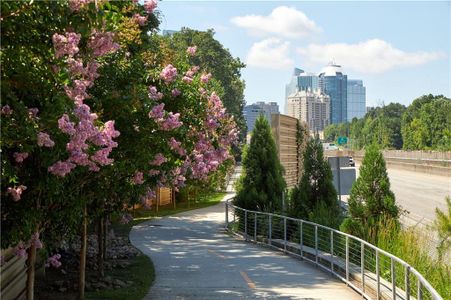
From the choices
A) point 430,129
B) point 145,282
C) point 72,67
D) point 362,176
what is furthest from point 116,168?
point 430,129

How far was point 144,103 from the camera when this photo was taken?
9297 mm

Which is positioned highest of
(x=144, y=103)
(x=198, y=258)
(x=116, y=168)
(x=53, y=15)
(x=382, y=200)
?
(x=53, y=15)

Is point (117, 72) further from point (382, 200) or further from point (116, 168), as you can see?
point (382, 200)

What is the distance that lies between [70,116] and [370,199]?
1028 centimetres

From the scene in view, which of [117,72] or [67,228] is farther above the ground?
[117,72]

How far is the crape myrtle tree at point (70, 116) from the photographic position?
589cm

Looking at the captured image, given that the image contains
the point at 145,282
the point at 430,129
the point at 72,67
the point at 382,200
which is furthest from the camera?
the point at 430,129

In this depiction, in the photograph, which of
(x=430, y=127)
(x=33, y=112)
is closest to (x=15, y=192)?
(x=33, y=112)

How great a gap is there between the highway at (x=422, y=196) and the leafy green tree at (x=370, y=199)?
10.8 m

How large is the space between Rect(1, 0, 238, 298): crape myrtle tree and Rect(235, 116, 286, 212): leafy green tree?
11.5m

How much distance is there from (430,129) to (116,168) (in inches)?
4178

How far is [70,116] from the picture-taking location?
624cm

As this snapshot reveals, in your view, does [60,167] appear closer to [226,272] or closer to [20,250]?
[20,250]

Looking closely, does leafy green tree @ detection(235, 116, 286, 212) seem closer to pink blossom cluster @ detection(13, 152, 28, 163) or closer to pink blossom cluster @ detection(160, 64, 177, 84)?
pink blossom cluster @ detection(160, 64, 177, 84)
